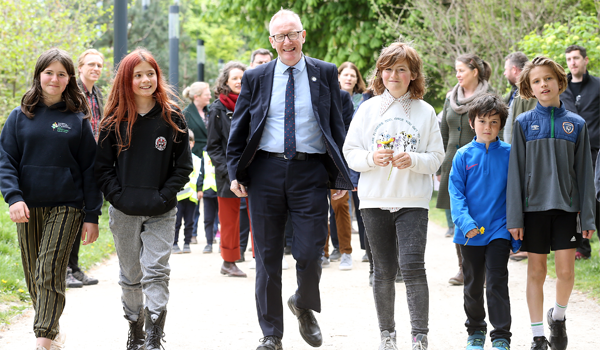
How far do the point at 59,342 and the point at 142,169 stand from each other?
137 cm

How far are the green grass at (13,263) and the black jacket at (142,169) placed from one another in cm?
179

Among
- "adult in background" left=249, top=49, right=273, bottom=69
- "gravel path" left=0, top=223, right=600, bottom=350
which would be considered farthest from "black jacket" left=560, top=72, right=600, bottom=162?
"adult in background" left=249, top=49, right=273, bottom=69

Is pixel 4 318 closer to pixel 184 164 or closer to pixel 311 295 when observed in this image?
pixel 184 164

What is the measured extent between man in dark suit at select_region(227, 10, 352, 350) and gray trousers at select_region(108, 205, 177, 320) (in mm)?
606

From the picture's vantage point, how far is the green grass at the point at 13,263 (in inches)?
242

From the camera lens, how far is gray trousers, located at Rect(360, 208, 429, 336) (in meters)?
4.45

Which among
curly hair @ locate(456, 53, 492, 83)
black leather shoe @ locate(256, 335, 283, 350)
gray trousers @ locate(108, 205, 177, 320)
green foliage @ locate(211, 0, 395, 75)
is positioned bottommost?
black leather shoe @ locate(256, 335, 283, 350)

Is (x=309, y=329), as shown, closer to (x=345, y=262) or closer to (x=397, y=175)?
(x=397, y=175)

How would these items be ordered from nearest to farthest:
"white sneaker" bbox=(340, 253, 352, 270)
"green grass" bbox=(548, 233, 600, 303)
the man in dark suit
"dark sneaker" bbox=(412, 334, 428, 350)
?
1. "dark sneaker" bbox=(412, 334, 428, 350)
2. the man in dark suit
3. "green grass" bbox=(548, 233, 600, 303)
4. "white sneaker" bbox=(340, 253, 352, 270)

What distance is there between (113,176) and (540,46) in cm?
694

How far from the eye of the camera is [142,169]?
470 centimetres

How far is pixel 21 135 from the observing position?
4578mm

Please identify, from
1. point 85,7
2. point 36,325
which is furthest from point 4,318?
point 85,7

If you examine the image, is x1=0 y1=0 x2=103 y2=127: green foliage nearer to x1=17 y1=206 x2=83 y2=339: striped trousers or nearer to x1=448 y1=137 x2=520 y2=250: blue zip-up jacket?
x1=17 y1=206 x2=83 y2=339: striped trousers
